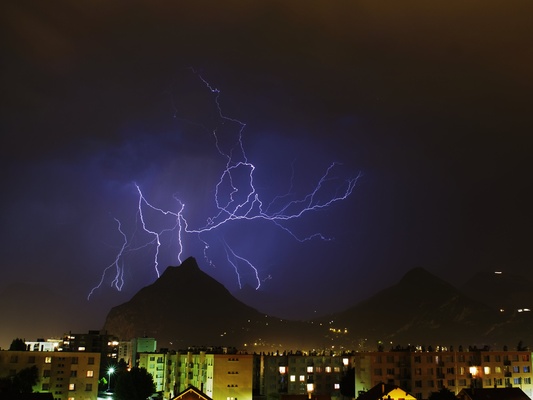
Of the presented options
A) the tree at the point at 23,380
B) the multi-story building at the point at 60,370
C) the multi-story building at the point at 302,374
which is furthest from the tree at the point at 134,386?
the multi-story building at the point at 302,374

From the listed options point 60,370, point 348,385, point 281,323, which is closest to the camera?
point 60,370

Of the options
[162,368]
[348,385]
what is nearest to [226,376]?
[348,385]

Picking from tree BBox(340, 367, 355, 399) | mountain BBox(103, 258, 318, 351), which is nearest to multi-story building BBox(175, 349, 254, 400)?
tree BBox(340, 367, 355, 399)

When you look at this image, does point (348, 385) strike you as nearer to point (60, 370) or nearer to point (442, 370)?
point (442, 370)

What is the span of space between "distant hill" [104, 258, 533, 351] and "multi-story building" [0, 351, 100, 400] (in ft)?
305

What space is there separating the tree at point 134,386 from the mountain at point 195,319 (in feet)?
289

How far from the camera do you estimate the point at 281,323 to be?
162 m

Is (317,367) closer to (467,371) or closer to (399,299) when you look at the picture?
(467,371)

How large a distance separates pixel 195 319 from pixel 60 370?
11808 centimetres

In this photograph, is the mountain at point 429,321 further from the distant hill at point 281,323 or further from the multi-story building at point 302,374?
the multi-story building at point 302,374

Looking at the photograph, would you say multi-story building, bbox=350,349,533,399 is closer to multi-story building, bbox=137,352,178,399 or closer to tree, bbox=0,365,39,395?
multi-story building, bbox=137,352,178,399

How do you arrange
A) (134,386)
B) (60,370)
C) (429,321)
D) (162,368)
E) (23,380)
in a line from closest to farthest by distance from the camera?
(23,380), (60,370), (134,386), (162,368), (429,321)

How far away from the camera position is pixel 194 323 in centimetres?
15762

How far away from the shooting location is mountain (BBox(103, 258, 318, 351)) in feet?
478
